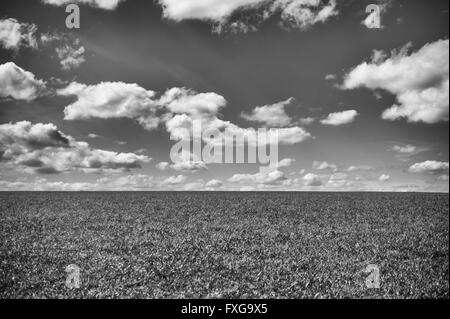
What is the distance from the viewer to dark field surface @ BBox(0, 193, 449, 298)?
11711 millimetres

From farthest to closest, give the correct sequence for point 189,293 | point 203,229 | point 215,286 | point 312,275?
point 203,229
point 312,275
point 215,286
point 189,293

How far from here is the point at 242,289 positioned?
38.7ft

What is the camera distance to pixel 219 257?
15188 millimetres

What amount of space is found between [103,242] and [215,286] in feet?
27.0

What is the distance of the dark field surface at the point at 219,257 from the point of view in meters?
11.7

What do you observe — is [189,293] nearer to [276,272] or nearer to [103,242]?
[276,272]

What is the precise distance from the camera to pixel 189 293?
1122 cm
